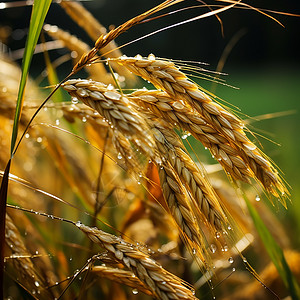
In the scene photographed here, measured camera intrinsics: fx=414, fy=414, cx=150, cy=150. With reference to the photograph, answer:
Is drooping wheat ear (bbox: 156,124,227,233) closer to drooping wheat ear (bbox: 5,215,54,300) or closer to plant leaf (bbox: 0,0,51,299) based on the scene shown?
plant leaf (bbox: 0,0,51,299)

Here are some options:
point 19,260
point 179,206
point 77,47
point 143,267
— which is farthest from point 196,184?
point 77,47

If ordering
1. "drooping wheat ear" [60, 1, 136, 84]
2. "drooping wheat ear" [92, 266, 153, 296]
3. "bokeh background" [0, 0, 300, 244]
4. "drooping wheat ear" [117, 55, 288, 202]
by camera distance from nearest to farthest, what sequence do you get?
"drooping wheat ear" [117, 55, 288, 202] → "drooping wheat ear" [92, 266, 153, 296] → "drooping wheat ear" [60, 1, 136, 84] → "bokeh background" [0, 0, 300, 244]

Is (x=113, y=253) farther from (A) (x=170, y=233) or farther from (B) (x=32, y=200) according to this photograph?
(B) (x=32, y=200)

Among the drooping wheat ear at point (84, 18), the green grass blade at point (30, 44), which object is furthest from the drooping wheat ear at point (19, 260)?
the drooping wheat ear at point (84, 18)

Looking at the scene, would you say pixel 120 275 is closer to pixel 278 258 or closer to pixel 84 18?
pixel 278 258

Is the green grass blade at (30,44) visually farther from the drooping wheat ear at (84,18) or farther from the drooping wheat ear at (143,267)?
the drooping wheat ear at (84,18)

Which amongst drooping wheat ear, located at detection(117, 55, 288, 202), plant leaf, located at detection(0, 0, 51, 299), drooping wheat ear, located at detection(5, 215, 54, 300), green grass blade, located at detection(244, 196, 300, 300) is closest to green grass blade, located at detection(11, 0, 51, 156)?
plant leaf, located at detection(0, 0, 51, 299)
